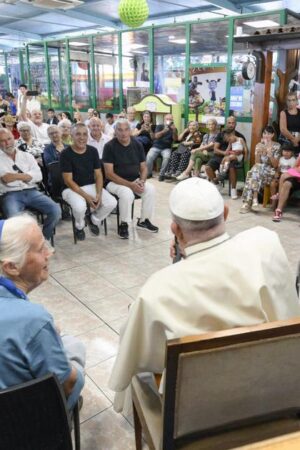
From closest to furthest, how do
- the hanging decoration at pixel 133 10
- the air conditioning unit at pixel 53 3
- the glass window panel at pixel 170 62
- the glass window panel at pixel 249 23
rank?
the hanging decoration at pixel 133 10, the glass window panel at pixel 249 23, the air conditioning unit at pixel 53 3, the glass window panel at pixel 170 62

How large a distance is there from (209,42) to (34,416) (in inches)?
294

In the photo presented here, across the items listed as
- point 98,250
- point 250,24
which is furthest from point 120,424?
point 250,24

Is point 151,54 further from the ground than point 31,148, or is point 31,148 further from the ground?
point 151,54

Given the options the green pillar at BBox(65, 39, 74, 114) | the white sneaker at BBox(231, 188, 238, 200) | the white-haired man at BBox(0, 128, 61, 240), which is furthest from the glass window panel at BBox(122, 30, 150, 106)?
the white-haired man at BBox(0, 128, 61, 240)

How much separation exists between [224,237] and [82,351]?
2.65ft

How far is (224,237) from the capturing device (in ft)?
4.53

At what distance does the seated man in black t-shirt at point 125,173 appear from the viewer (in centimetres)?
420

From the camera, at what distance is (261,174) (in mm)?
5176

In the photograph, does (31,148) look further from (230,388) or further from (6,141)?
(230,388)

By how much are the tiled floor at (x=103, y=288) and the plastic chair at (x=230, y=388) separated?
66cm

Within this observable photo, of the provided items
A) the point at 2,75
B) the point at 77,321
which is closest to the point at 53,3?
the point at 77,321

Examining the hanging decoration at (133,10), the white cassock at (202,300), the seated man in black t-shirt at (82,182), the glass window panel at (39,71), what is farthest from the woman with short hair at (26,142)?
the glass window panel at (39,71)

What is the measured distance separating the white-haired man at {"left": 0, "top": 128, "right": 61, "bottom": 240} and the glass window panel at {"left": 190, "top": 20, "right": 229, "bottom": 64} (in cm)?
456

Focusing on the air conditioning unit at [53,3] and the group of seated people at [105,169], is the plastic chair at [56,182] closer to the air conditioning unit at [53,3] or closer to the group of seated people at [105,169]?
the group of seated people at [105,169]
